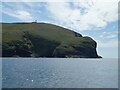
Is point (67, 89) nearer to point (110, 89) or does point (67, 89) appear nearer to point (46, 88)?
point (46, 88)

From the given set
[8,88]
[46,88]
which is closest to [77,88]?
[46,88]

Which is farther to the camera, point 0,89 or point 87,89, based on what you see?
point 87,89

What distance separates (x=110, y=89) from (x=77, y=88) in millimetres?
11237

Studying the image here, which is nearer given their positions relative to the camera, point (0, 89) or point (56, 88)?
point (0, 89)

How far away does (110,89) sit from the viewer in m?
89.3

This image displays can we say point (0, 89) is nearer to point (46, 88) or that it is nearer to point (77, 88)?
point (46, 88)

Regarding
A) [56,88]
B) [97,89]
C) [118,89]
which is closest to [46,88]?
[56,88]

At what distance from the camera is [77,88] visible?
88875mm

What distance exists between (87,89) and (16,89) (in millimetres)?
22956

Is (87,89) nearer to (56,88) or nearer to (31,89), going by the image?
(56,88)

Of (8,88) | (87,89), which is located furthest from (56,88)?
(8,88)

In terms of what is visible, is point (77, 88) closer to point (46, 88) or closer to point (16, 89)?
point (46, 88)

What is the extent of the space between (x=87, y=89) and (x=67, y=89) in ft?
21.4

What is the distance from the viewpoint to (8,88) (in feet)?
277
